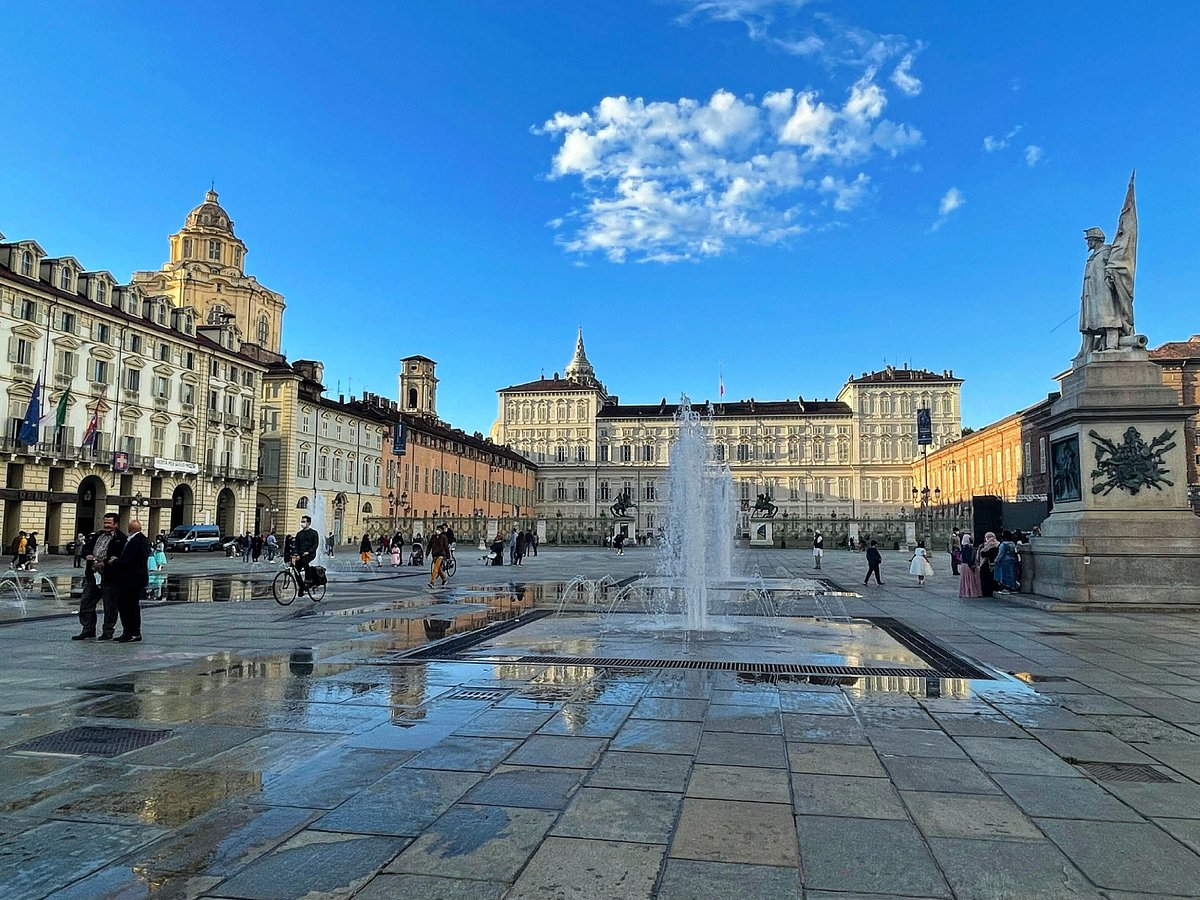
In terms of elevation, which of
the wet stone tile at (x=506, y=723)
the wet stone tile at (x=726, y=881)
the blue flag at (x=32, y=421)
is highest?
the blue flag at (x=32, y=421)

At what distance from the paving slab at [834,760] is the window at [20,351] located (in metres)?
45.8

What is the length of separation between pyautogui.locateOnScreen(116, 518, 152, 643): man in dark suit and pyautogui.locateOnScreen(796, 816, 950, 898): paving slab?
960cm

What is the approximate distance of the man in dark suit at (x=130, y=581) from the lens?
10.7 m

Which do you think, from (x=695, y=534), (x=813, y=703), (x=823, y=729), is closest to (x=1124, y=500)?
(x=695, y=534)

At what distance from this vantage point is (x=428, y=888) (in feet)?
11.4

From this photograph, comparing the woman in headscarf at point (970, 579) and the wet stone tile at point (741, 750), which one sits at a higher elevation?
the woman in headscarf at point (970, 579)

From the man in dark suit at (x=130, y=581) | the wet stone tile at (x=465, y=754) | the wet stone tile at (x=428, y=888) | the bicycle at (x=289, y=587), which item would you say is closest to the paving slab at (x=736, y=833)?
the wet stone tile at (x=428, y=888)

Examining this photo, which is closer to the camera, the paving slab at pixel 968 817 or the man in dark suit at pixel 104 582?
the paving slab at pixel 968 817

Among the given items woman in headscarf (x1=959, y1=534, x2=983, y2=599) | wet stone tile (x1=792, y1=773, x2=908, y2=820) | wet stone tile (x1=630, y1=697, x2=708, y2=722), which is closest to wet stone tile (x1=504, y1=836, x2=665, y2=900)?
wet stone tile (x1=792, y1=773, x2=908, y2=820)

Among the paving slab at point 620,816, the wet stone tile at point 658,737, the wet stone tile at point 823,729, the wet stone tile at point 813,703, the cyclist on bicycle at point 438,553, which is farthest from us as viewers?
the cyclist on bicycle at point 438,553

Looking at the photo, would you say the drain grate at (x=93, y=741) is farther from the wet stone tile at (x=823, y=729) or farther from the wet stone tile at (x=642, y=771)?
the wet stone tile at (x=823, y=729)

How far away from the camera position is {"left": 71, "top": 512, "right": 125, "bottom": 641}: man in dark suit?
10.8m

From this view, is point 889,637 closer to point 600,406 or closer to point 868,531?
point 868,531

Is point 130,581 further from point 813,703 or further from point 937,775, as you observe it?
point 937,775
